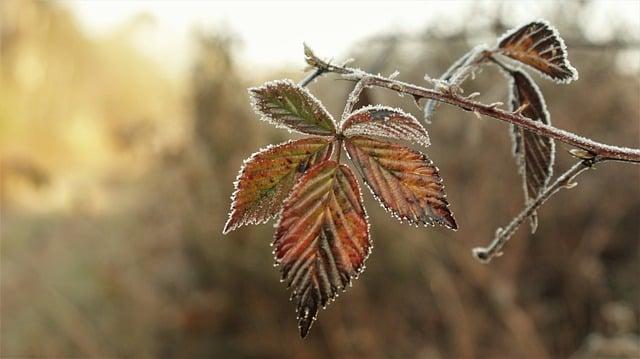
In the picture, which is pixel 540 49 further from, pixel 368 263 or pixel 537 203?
pixel 368 263

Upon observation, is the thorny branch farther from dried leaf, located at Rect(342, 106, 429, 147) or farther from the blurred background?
the blurred background

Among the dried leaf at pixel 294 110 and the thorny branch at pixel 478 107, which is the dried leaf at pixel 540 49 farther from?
the dried leaf at pixel 294 110

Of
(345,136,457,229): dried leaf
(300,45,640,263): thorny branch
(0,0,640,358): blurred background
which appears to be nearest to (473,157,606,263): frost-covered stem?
(300,45,640,263): thorny branch

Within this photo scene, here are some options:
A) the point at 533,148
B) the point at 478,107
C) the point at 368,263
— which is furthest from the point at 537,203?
the point at 368,263

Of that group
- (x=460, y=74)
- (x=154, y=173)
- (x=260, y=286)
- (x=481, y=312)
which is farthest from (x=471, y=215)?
(x=460, y=74)

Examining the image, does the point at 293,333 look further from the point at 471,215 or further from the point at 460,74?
the point at 460,74

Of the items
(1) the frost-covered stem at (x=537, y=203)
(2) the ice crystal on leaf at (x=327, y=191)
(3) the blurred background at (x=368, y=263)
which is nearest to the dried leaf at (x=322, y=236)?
(2) the ice crystal on leaf at (x=327, y=191)
